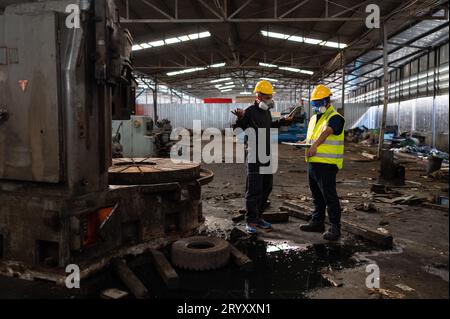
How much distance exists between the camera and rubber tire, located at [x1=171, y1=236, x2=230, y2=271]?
3385 millimetres

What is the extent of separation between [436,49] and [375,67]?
530 cm

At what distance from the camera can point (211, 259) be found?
3414 millimetres

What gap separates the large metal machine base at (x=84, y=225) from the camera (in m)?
2.88

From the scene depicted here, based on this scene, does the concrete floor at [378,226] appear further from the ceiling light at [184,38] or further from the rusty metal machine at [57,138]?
the ceiling light at [184,38]

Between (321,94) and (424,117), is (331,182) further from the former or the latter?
(424,117)

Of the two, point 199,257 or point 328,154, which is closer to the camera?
point 199,257

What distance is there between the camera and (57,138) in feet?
9.34

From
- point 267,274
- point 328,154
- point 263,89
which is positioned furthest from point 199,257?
point 263,89

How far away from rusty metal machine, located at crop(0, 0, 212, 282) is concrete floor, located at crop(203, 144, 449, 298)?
1856 mm

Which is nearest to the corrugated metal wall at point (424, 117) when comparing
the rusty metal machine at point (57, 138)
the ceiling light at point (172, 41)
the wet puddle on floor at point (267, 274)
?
the wet puddle on floor at point (267, 274)

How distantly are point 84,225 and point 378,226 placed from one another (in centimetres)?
Result: 367
